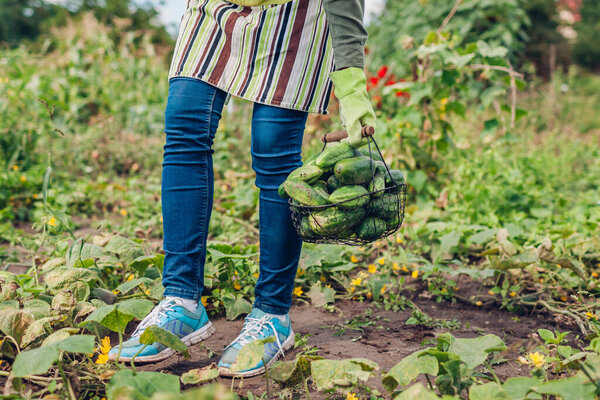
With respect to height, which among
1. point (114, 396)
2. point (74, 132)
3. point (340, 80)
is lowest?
point (114, 396)

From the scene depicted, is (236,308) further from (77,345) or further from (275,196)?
(77,345)

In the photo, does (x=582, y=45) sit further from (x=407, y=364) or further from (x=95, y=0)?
(x=407, y=364)

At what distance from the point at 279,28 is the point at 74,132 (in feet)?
12.7

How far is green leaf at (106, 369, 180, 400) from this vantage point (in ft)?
3.77

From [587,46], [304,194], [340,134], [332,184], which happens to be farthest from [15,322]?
[587,46]

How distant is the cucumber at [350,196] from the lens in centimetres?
148

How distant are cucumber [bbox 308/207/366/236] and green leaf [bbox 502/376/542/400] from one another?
60 cm

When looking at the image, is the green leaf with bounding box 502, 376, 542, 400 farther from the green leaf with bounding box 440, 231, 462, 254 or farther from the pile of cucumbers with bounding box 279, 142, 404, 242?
the green leaf with bounding box 440, 231, 462, 254

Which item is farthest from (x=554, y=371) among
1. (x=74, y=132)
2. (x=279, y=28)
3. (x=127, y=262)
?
(x=74, y=132)

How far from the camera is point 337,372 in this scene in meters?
1.26

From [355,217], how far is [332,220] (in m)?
0.08

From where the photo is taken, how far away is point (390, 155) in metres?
3.53

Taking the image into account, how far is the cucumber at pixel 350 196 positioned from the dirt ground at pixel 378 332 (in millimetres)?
562

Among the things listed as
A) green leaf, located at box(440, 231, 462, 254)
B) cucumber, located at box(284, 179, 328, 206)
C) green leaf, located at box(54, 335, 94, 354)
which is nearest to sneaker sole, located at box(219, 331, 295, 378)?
green leaf, located at box(54, 335, 94, 354)
